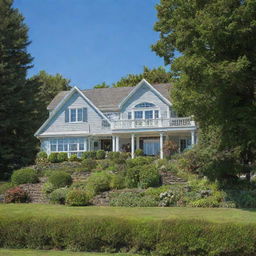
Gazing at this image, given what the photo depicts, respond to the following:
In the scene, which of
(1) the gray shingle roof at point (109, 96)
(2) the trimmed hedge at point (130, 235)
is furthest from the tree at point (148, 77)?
(2) the trimmed hedge at point (130, 235)

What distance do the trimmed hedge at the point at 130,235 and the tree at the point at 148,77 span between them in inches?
1775

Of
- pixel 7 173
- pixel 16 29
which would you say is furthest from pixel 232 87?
pixel 16 29

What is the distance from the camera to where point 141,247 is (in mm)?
9523

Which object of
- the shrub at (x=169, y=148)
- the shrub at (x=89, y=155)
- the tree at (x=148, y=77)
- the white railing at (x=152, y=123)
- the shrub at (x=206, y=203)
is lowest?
the shrub at (x=206, y=203)

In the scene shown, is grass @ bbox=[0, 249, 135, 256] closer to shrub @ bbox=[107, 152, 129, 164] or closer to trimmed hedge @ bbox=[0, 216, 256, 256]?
trimmed hedge @ bbox=[0, 216, 256, 256]

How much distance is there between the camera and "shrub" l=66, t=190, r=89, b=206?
1858cm

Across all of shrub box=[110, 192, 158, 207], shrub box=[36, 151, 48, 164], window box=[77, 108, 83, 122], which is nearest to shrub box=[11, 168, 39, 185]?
shrub box=[36, 151, 48, 164]

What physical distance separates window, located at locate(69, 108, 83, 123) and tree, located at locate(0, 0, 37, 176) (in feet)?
15.0

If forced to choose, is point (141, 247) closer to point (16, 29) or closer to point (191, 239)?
point (191, 239)

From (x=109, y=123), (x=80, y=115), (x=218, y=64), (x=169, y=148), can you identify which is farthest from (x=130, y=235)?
(x=80, y=115)

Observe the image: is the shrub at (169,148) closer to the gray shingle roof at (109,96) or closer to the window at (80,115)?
the gray shingle roof at (109,96)

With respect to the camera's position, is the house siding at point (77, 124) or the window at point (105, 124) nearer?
the window at point (105, 124)

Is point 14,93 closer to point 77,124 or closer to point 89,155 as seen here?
point 77,124

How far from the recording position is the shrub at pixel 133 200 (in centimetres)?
1812
